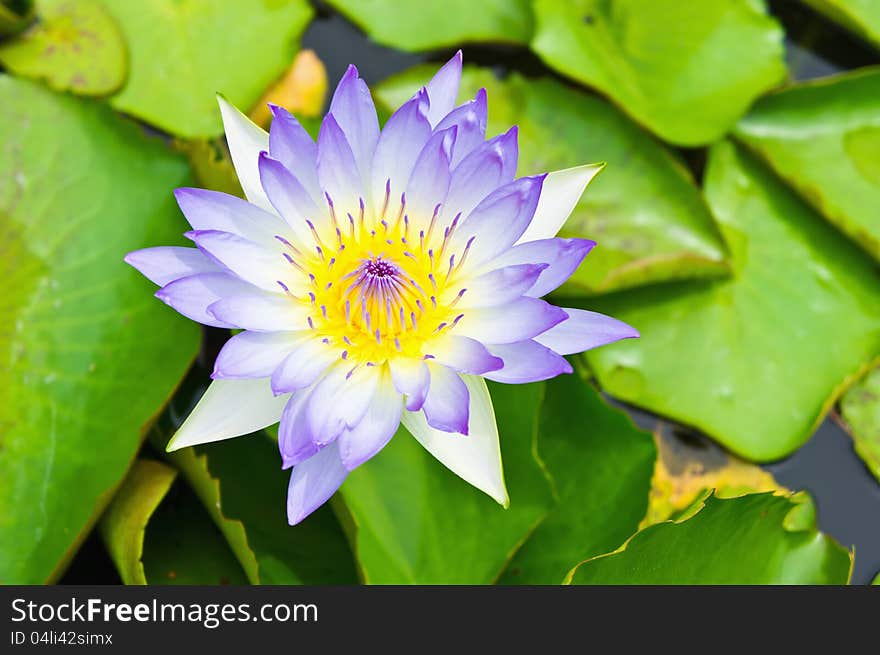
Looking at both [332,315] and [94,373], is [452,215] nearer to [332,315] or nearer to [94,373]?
[332,315]

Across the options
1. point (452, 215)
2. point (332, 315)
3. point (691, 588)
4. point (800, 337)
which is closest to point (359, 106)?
point (452, 215)

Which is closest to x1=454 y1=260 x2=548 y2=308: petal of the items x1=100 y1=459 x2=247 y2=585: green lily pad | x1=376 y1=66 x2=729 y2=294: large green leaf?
x1=376 y1=66 x2=729 y2=294: large green leaf

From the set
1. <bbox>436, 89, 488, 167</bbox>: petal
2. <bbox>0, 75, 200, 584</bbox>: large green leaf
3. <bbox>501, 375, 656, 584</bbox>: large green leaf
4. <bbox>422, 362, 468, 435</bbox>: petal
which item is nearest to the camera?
<bbox>422, 362, 468, 435</bbox>: petal

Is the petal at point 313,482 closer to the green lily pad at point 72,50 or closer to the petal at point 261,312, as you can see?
the petal at point 261,312

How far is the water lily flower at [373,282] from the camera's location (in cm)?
127

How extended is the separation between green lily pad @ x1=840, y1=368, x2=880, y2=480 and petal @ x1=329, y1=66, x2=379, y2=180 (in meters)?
1.65

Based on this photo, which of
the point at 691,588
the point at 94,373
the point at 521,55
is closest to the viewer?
the point at 691,588

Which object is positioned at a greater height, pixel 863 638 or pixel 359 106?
→ pixel 359 106

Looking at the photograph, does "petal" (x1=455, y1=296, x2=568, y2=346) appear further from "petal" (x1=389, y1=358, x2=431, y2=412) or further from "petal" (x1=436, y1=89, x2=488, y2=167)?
"petal" (x1=436, y1=89, x2=488, y2=167)

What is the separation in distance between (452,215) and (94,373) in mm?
993

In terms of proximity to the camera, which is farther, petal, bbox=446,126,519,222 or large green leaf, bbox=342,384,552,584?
large green leaf, bbox=342,384,552,584

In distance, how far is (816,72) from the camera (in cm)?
257

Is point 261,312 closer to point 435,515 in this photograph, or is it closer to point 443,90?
point 443,90

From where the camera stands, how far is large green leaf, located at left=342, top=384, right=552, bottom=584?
1767 mm
